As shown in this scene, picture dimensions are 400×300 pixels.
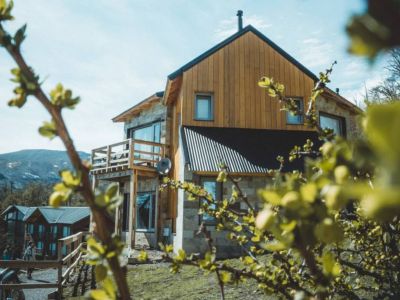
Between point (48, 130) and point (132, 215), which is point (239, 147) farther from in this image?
point (48, 130)

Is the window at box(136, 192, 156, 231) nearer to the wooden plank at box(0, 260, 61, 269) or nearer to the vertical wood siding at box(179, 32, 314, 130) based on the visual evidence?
the vertical wood siding at box(179, 32, 314, 130)

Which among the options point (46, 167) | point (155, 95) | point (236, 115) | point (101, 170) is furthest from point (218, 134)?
point (46, 167)

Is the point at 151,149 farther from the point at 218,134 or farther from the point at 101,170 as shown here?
the point at 218,134

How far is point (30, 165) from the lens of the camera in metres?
140

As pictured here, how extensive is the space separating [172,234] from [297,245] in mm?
13181

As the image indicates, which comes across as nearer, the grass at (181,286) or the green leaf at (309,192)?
the green leaf at (309,192)

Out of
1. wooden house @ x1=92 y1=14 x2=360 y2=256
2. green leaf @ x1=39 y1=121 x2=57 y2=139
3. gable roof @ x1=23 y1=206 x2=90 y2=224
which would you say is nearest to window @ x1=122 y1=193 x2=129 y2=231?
wooden house @ x1=92 y1=14 x2=360 y2=256

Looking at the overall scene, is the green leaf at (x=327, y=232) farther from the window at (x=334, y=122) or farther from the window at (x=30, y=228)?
the window at (x=30, y=228)

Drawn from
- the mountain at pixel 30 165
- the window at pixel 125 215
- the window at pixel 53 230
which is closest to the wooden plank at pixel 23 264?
the window at pixel 125 215

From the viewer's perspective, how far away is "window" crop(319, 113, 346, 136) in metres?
16.2

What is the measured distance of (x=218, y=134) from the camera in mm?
13375

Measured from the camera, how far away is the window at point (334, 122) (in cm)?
1620

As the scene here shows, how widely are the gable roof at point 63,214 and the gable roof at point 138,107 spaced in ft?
54.0

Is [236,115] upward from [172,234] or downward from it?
upward
